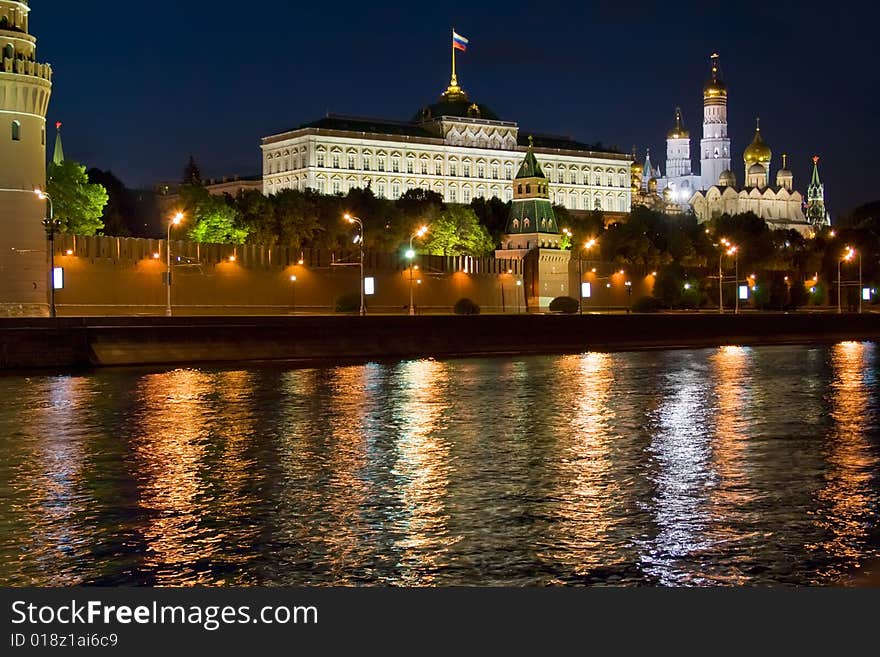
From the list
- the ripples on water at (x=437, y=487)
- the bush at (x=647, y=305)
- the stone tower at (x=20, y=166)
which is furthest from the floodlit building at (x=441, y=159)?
the ripples on water at (x=437, y=487)

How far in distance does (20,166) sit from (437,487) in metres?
44.0

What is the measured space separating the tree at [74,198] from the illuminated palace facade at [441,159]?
7924cm

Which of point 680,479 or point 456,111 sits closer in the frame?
point 680,479

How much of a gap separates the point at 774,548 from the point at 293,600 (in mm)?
4471

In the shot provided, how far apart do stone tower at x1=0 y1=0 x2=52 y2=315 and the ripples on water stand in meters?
26.5

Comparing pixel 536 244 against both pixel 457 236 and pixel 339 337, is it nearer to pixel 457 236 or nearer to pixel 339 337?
pixel 457 236

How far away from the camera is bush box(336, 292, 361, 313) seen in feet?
251

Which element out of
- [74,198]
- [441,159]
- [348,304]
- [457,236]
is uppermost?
[441,159]

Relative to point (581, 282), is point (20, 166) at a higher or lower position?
higher

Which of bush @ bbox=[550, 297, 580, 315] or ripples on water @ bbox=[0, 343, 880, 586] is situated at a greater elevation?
bush @ bbox=[550, 297, 580, 315]

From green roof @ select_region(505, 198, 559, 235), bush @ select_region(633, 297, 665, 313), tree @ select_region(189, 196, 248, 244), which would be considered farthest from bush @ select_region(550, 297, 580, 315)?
tree @ select_region(189, 196, 248, 244)

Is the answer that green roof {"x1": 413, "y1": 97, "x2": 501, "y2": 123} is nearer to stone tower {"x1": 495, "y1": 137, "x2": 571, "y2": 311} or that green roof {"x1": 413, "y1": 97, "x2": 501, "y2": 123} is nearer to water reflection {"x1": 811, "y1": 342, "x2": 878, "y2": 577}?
stone tower {"x1": 495, "y1": 137, "x2": 571, "y2": 311}

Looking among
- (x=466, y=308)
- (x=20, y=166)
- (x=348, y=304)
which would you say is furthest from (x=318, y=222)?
(x=20, y=166)

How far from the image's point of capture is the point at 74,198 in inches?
3270
